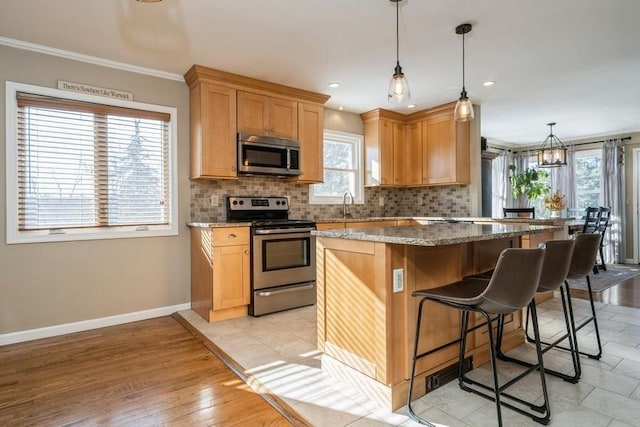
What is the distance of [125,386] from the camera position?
2.17m

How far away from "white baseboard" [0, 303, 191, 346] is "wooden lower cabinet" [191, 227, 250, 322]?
1.18 ft

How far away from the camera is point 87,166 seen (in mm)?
3287

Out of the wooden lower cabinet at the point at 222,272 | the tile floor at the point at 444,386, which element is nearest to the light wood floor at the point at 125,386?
the tile floor at the point at 444,386

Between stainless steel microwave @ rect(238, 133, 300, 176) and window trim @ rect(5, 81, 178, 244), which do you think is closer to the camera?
window trim @ rect(5, 81, 178, 244)

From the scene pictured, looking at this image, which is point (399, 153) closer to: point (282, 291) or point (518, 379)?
point (282, 291)

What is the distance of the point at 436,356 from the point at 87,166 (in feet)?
10.7

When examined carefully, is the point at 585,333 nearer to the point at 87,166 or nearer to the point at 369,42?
the point at 369,42

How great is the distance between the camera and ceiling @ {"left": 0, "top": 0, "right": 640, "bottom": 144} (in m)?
2.55

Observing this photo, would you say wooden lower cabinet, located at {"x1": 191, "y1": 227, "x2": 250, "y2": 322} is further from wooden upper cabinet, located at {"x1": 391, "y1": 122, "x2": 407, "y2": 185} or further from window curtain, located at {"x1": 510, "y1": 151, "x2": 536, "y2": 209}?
window curtain, located at {"x1": 510, "y1": 151, "x2": 536, "y2": 209}

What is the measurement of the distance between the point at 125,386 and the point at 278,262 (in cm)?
174

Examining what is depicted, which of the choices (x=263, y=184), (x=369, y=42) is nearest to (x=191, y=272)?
(x=263, y=184)

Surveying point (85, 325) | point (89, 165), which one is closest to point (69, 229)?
point (89, 165)

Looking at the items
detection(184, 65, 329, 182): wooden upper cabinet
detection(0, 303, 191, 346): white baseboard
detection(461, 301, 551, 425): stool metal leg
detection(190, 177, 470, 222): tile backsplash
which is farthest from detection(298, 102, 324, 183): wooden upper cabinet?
detection(461, 301, 551, 425): stool metal leg

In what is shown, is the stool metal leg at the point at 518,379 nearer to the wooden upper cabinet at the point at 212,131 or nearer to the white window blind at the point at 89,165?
the wooden upper cabinet at the point at 212,131
